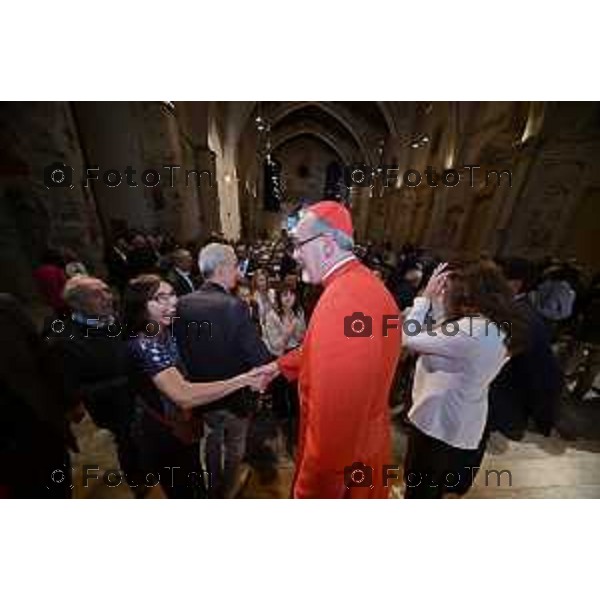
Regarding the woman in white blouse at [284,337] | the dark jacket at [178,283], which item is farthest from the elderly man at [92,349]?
the woman in white blouse at [284,337]

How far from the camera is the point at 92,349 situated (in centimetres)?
129

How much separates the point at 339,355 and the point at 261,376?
0.46 meters

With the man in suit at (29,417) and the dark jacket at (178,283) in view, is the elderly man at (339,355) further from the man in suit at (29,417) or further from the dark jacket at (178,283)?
the man in suit at (29,417)

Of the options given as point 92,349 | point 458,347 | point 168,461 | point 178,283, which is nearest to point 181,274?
point 178,283

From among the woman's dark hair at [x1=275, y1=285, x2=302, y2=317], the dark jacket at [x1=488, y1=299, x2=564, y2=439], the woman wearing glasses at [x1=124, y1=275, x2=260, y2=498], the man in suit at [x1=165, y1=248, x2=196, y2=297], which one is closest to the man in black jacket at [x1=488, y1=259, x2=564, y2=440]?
the dark jacket at [x1=488, y1=299, x2=564, y2=439]

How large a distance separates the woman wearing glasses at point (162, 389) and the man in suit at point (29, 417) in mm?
343

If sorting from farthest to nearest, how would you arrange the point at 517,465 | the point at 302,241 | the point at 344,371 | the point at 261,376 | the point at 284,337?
1. the point at 517,465
2. the point at 284,337
3. the point at 261,376
4. the point at 302,241
5. the point at 344,371

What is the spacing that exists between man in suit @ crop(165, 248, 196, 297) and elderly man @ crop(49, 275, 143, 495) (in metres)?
0.24

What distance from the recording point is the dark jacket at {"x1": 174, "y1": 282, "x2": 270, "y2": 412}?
1.30m

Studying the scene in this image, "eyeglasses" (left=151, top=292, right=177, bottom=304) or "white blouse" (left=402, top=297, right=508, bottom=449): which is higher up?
"eyeglasses" (left=151, top=292, right=177, bottom=304)

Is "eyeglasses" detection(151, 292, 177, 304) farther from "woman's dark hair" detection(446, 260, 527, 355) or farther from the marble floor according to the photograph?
"woman's dark hair" detection(446, 260, 527, 355)

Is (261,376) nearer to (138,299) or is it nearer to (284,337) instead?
(284,337)

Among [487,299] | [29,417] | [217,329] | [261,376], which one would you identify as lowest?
[29,417]

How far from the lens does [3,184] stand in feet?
4.36
